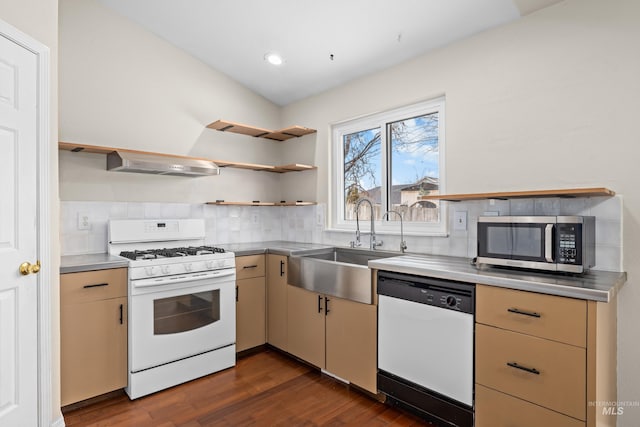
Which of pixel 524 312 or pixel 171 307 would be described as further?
pixel 171 307

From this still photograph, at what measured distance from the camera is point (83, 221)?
270 cm

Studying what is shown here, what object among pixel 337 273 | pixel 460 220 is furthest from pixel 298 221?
pixel 460 220

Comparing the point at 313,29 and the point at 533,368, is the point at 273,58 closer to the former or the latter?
the point at 313,29

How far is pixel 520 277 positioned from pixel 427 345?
0.63 meters

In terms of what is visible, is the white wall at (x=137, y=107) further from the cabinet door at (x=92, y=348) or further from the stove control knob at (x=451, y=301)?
the stove control knob at (x=451, y=301)

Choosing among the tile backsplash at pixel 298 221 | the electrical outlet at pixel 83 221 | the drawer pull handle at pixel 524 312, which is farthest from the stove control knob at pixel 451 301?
the electrical outlet at pixel 83 221

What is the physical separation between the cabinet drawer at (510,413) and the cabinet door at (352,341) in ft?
2.22

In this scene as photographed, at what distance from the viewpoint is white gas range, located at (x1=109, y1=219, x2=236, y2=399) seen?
2.36 meters

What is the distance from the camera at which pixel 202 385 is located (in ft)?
8.29

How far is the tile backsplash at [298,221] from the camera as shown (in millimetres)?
1893

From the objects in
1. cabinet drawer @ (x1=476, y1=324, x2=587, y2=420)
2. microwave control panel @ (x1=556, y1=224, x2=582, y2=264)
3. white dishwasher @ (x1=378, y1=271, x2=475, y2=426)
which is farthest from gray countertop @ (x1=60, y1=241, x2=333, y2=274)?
microwave control panel @ (x1=556, y1=224, x2=582, y2=264)

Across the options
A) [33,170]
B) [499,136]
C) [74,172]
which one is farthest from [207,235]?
[499,136]

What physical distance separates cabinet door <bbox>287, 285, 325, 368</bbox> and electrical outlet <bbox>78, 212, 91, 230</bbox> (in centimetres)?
162

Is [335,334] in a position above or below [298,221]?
below
